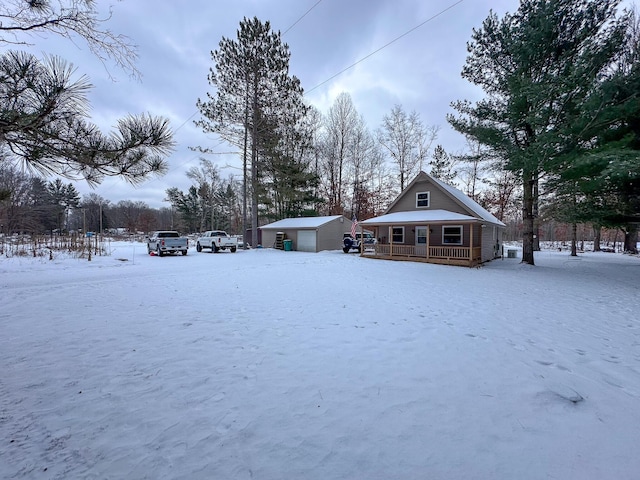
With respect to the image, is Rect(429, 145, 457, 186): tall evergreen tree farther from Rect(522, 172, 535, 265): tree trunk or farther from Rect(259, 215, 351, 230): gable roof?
Rect(522, 172, 535, 265): tree trunk

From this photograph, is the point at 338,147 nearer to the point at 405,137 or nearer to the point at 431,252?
the point at 405,137

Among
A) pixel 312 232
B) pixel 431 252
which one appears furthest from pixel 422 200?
pixel 312 232

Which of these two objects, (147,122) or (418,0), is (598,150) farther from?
(147,122)

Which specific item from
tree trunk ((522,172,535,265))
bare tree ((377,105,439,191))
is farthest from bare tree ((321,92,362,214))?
tree trunk ((522,172,535,265))

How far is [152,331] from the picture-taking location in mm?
4246

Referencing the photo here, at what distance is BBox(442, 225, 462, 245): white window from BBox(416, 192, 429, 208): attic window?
185 cm

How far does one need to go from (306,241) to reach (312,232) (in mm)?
948

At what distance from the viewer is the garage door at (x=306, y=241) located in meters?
20.6

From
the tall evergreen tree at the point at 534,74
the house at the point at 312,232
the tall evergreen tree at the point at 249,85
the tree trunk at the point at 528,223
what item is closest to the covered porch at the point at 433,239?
the tree trunk at the point at 528,223

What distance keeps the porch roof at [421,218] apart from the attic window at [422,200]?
16.8 inches

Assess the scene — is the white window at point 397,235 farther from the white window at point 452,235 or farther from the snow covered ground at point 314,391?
the snow covered ground at point 314,391

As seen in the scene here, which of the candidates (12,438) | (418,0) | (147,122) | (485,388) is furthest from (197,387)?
(418,0)

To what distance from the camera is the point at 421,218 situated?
15.1 metres

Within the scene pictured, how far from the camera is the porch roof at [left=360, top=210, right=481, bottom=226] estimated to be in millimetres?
13875
